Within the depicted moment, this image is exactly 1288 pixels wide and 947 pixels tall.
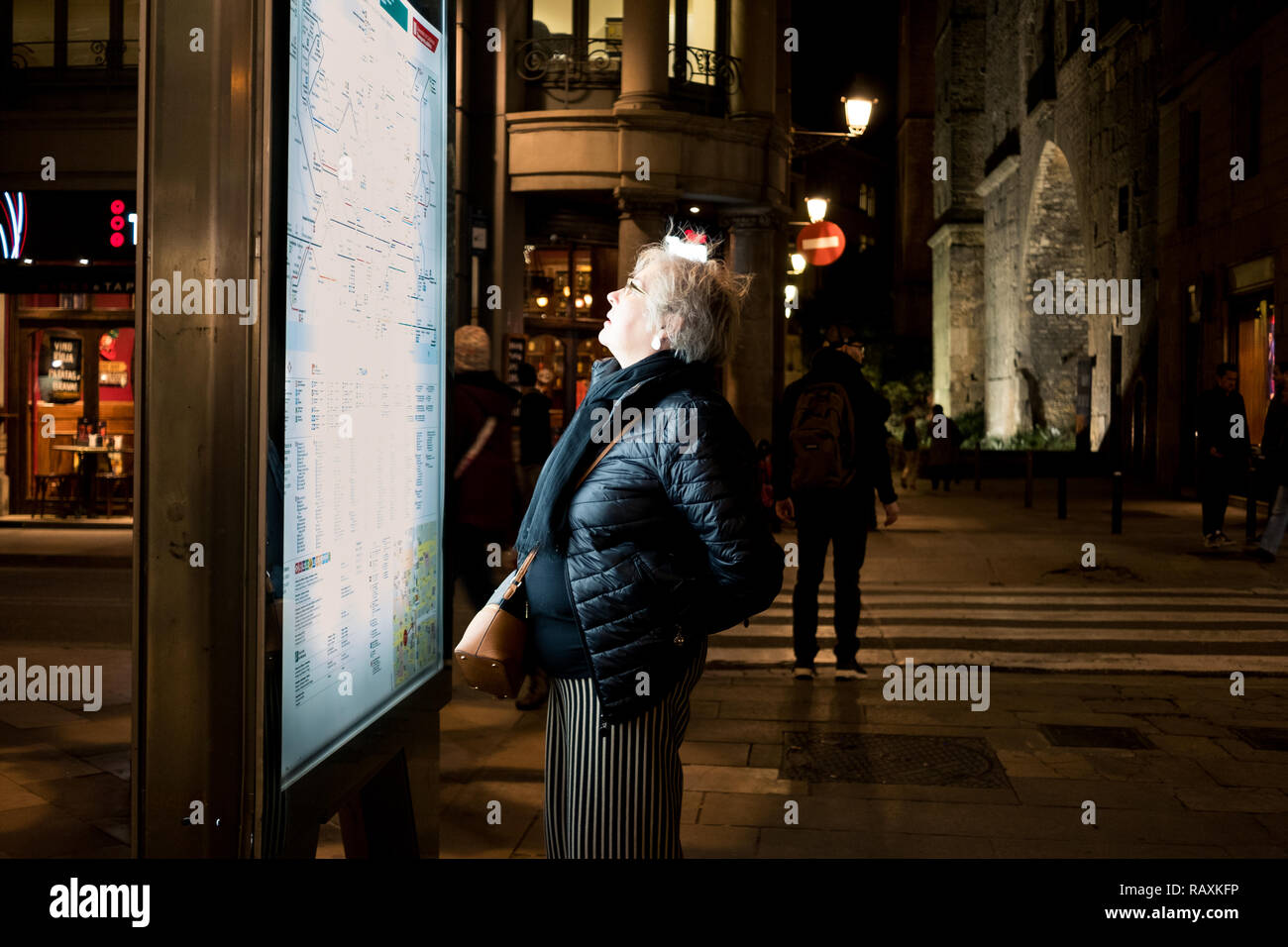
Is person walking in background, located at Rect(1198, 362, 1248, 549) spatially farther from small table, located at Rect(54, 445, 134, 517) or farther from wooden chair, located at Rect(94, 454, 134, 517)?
small table, located at Rect(54, 445, 134, 517)

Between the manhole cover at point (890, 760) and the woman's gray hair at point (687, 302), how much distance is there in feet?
9.62

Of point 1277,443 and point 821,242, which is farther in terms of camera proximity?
point 821,242

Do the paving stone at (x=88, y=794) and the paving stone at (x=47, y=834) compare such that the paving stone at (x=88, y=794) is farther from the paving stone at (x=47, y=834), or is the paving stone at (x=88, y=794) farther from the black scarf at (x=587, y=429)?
the black scarf at (x=587, y=429)

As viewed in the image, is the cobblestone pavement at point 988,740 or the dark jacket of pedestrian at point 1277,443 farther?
the dark jacket of pedestrian at point 1277,443

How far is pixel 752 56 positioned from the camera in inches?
776

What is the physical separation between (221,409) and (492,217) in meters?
16.5

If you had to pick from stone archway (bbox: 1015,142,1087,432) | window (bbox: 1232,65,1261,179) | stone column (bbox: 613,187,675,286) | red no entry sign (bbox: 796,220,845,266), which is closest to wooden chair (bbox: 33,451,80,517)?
stone column (bbox: 613,187,675,286)

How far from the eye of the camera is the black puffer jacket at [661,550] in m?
2.79

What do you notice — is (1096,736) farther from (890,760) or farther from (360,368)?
(360,368)

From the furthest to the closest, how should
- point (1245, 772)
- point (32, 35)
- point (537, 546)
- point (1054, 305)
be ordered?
1. point (1054, 305)
2. point (32, 35)
3. point (1245, 772)
4. point (537, 546)

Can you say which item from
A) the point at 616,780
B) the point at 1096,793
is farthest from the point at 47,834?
the point at 1096,793

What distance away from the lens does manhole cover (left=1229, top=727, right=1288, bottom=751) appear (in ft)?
19.4

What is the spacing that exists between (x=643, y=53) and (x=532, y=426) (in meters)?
9.60

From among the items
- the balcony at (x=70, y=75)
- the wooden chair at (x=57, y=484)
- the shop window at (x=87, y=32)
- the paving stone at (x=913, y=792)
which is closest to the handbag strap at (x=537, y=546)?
the paving stone at (x=913, y=792)
